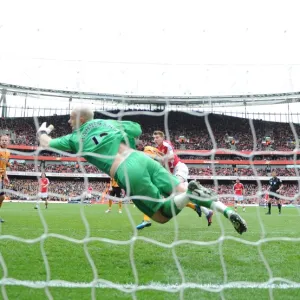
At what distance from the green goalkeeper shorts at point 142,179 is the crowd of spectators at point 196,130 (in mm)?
28831

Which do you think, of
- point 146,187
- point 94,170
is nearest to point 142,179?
point 146,187

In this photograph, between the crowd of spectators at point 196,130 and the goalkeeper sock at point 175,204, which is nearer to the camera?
the goalkeeper sock at point 175,204

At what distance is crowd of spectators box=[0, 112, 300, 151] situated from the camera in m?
33.9

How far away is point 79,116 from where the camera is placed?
4086 millimetres

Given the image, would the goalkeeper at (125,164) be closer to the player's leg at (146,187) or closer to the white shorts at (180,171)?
the player's leg at (146,187)

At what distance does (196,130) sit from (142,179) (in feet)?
105

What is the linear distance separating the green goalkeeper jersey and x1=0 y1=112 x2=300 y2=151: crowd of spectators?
29.0 m

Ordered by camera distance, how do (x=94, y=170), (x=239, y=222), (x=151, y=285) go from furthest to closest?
(x=94, y=170), (x=239, y=222), (x=151, y=285)

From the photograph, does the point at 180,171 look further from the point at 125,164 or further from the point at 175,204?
the point at 125,164

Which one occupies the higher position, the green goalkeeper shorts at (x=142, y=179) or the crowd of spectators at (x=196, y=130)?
the crowd of spectators at (x=196, y=130)

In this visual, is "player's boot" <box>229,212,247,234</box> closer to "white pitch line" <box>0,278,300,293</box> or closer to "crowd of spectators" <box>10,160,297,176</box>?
"white pitch line" <box>0,278,300,293</box>

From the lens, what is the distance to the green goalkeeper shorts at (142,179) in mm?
3840

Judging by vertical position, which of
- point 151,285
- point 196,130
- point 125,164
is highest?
point 196,130

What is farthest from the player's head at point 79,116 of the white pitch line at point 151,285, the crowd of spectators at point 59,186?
the crowd of spectators at point 59,186
